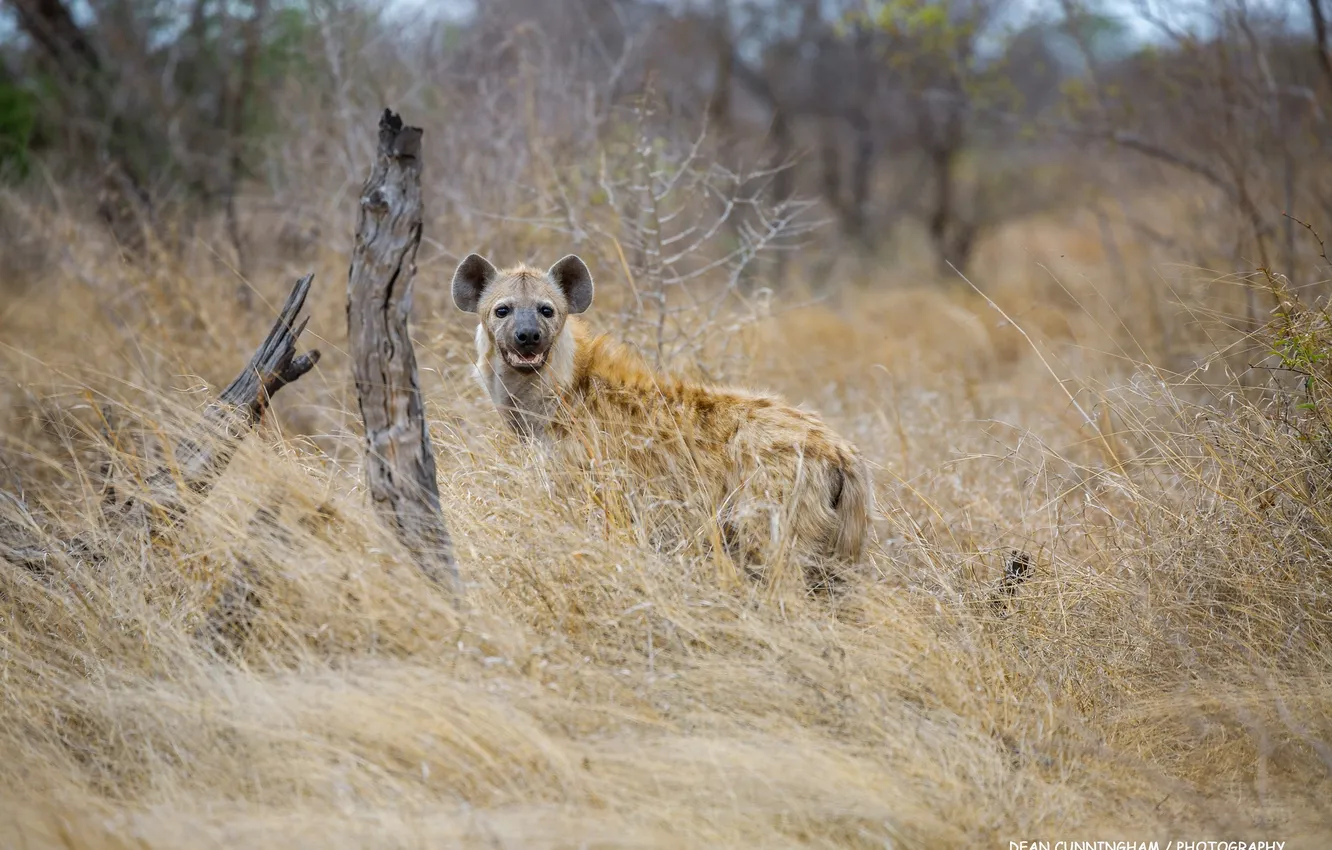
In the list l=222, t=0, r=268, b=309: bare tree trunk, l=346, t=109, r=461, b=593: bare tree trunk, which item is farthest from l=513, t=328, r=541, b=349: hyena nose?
l=222, t=0, r=268, b=309: bare tree trunk

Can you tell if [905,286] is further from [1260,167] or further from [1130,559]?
[1130,559]

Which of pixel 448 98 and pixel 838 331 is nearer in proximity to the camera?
pixel 448 98

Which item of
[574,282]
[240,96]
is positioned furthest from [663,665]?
[240,96]

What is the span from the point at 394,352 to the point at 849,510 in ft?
5.10

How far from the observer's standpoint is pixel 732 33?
16297 millimetres

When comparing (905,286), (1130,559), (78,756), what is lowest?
(78,756)

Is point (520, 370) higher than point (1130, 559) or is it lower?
higher

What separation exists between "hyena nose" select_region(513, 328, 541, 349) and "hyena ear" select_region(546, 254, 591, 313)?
0.41 m

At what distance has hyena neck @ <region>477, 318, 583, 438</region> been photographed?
4430mm

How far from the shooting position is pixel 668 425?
4.05 meters

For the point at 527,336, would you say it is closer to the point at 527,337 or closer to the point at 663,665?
the point at 527,337

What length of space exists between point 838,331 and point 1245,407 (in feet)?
17.9

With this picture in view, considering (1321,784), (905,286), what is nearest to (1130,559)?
(1321,784)

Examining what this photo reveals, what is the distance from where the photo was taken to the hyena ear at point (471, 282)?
468 centimetres
